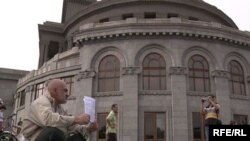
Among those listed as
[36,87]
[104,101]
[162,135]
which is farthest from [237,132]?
[36,87]

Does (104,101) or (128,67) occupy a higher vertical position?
(128,67)

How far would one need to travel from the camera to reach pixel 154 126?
82.7 feet

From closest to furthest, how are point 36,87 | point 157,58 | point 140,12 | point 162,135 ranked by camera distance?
point 162,135, point 157,58, point 36,87, point 140,12

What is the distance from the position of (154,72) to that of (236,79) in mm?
6974

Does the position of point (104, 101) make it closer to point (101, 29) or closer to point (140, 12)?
point (101, 29)

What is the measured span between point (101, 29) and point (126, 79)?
4.68 meters

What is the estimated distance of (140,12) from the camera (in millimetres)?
35375

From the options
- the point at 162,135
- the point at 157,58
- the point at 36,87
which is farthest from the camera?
the point at 36,87

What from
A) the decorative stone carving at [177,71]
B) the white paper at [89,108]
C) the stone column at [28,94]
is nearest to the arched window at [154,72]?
the decorative stone carving at [177,71]

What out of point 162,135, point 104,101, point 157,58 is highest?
point 157,58

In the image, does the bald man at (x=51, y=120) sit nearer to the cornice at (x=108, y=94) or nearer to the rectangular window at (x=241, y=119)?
the cornice at (x=108, y=94)

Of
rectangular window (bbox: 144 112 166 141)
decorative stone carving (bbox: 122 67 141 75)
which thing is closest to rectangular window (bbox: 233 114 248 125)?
rectangular window (bbox: 144 112 166 141)

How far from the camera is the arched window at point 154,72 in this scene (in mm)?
26344

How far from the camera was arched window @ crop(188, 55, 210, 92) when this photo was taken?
26688mm
